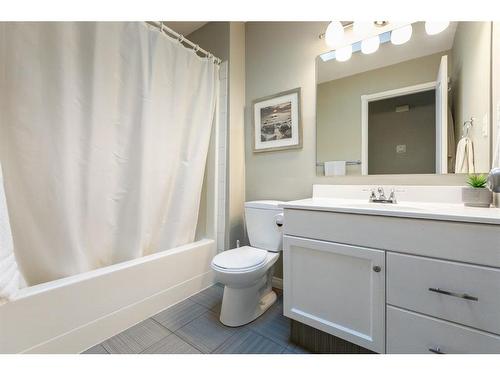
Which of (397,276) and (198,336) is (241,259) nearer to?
(198,336)

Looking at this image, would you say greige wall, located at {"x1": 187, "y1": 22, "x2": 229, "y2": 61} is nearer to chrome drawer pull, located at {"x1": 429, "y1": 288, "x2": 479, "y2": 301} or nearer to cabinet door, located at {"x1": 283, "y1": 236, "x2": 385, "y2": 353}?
cabinet door, located at {"x1": 283, "y1": 236, "x2": 385, "y2": 353}

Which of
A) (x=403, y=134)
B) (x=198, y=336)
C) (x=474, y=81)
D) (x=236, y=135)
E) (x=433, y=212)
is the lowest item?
(x=198, y=336)

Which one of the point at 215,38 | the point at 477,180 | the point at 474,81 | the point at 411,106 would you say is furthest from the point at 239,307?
the point at 215,38

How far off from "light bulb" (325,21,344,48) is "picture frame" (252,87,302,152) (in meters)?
0.36

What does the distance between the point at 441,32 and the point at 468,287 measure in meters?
1.37

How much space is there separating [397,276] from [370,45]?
1.42 metres

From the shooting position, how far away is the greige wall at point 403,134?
1.26m

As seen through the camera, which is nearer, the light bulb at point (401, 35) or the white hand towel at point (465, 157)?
the white hand towel at point (465, 157)

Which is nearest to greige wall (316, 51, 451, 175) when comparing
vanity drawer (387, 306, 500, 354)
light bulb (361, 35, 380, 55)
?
light bulb (361, 35, 380, 55)

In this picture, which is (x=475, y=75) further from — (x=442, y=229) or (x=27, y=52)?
(x=27, y=52)

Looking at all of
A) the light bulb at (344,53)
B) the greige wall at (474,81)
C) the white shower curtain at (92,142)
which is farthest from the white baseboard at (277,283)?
the light bulb at (344,53)

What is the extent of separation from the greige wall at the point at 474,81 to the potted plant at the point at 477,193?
0.32 ft

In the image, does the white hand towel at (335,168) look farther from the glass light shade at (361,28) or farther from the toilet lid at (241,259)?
the glass light shade at (361,28)

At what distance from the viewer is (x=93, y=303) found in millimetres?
1148
